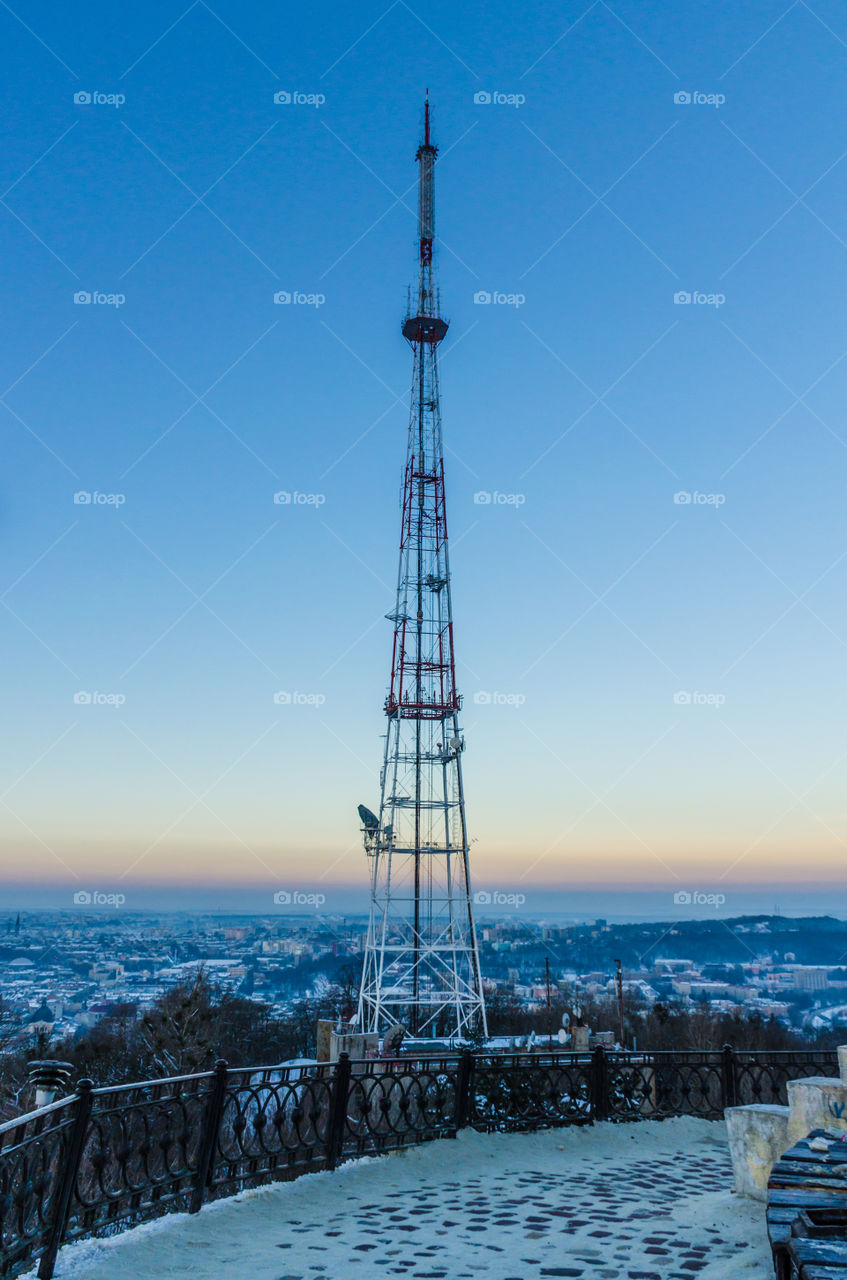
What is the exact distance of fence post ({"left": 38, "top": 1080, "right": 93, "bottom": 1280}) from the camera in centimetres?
534

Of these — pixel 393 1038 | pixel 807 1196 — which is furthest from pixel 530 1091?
pixel 393 1038

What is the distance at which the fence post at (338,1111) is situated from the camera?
8391 mm

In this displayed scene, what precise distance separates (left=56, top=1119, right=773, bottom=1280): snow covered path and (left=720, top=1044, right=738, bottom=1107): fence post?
2066 millimetres

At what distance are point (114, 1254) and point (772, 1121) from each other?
5.13 metres

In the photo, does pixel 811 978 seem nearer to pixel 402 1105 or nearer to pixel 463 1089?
pixel 463 1089

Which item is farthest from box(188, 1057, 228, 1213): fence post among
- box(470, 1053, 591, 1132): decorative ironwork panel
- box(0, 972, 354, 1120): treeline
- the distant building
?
the distant building

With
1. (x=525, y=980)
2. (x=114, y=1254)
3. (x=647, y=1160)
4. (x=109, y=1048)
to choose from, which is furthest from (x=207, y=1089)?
(x=525, y=980)

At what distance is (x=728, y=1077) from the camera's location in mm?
11727

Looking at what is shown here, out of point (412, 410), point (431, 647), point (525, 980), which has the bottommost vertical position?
point (525, 980)

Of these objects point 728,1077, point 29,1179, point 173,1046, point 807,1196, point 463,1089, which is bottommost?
point 173,1046

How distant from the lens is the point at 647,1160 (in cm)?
976

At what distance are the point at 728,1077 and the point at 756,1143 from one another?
4.86 m

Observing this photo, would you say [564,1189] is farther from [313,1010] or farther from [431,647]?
[313,1010]

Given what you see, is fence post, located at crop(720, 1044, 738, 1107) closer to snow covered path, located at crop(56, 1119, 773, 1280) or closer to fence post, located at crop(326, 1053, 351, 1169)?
snow covered path, located at crop(56, 1119, 773, 1280)
